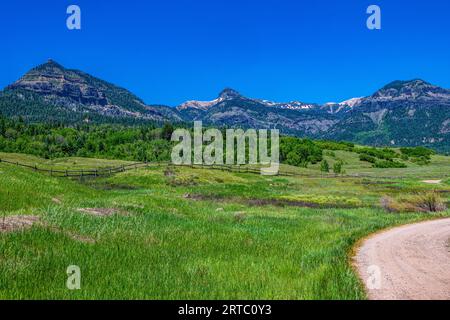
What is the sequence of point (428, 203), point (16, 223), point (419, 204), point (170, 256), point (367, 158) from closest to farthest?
point (170, 256) → point (16, 223) → point (428, 203) → point (419, 204) → point (367, 158)

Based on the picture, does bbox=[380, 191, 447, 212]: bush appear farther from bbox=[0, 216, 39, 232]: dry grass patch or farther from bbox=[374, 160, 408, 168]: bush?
bbox=[374, 160, 408, 168]: bush

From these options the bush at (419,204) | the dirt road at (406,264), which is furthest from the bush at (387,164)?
the dirt road at (406,264)

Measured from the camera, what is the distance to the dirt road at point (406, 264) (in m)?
11.4

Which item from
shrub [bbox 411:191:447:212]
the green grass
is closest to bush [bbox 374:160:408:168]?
shrub [bbox 411:191:447:212]

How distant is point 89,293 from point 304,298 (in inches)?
201

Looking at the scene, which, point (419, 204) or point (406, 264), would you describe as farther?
point (419, 204)

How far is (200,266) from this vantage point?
1373 centimetres

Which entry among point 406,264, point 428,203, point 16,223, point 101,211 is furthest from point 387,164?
point 16,223

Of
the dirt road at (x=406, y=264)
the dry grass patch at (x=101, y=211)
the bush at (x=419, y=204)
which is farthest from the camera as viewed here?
the bush at (x=419, y=204)

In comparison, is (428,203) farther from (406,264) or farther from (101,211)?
(101,211)

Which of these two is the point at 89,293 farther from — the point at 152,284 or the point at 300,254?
the point at 300,254

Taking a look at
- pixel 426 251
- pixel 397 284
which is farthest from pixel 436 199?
pixel 397 284

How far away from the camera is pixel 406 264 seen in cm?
1492

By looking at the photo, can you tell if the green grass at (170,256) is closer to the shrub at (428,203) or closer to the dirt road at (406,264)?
the dirt road at (406,264)
